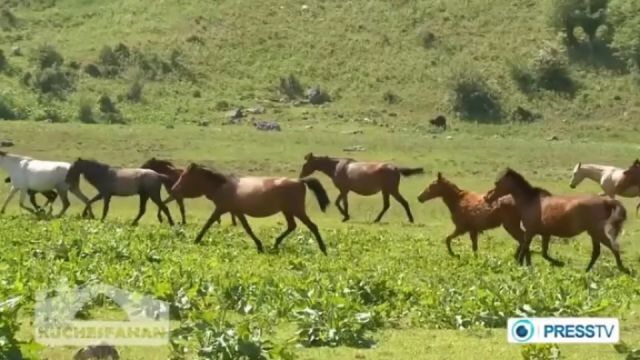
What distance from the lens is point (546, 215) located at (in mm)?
18969

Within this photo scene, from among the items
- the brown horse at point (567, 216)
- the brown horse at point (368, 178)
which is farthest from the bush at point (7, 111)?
the brown horse at point (567, 216)

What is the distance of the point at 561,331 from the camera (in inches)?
469

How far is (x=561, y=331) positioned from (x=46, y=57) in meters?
51.0

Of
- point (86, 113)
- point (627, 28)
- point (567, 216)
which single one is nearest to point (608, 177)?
point (567, 216)

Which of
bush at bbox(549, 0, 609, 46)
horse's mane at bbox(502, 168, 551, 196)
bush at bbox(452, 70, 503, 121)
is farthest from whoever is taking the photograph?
bush at bbox(549, 0, 609, 46)

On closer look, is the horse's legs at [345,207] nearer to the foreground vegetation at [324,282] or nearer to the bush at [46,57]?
the foreground vegetation at [324,282]

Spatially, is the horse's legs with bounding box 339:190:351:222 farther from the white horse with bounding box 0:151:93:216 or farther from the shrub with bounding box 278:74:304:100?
the shrub with bounding box 278:74:304:100

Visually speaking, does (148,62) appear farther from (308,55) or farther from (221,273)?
(221,273)

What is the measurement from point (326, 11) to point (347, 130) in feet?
71.5

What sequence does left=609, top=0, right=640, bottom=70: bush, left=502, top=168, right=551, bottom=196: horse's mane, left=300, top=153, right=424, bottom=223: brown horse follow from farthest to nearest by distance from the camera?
1. left=609, top=0, right=640, bottom=70: bush
2. left=300, top=153, right=424, bottom=223: brown horse
3. left=502, top=168, right=551, bottom=196: horse's mane

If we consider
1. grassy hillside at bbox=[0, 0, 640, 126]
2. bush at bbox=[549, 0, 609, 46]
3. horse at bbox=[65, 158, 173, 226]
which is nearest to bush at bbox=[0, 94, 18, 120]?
grassy hillside at bbox=[0, 0, 640, 126]

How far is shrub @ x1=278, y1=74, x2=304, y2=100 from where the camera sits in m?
57.6

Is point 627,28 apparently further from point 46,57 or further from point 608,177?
point 608,177

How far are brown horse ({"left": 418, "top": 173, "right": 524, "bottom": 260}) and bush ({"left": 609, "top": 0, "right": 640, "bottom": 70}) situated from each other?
40.8 meters
